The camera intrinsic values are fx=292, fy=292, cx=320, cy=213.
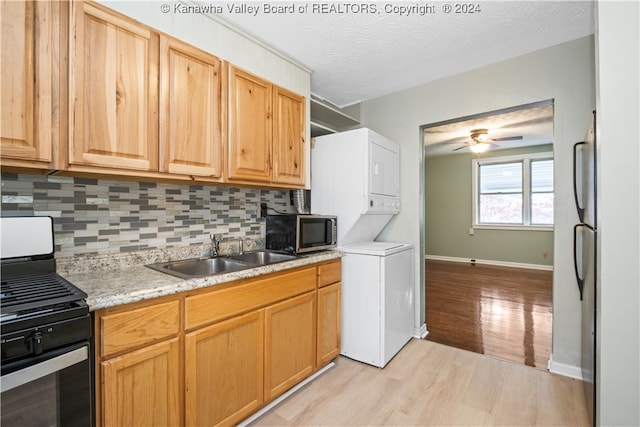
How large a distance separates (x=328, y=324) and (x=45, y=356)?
1.67 metres

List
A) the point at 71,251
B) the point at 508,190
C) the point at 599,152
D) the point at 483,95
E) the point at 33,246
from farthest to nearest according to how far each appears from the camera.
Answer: the point at 508,190 → the point at 483,95 → the point at 71,251 → the point at 33,246 → the point at 599,152

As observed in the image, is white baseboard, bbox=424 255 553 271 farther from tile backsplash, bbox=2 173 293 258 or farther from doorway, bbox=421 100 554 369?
tile backsplash, bbox=2 173 293 258

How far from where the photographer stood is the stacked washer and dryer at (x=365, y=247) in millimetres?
2316

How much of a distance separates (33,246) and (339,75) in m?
2.44

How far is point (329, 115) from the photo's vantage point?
3070mm

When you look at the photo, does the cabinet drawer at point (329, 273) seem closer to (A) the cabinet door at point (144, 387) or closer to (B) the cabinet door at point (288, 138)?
(B) the cabinet door at point (288, 138)

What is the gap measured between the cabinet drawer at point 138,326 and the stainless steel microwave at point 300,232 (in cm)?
97

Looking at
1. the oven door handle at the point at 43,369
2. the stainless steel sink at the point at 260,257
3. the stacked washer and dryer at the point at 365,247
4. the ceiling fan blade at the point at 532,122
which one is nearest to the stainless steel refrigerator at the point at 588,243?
the stacked washer and dryer at the point at 365,247

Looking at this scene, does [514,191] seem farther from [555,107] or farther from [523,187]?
[555,107]

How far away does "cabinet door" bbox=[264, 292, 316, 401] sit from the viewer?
5.77 ft

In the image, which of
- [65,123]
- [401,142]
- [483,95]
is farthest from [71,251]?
[483,95]

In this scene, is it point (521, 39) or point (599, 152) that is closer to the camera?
point (599, 152)

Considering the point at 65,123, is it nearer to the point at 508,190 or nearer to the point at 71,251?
the point at 71,251

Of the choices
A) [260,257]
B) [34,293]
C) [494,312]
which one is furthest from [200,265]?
[494,312]
